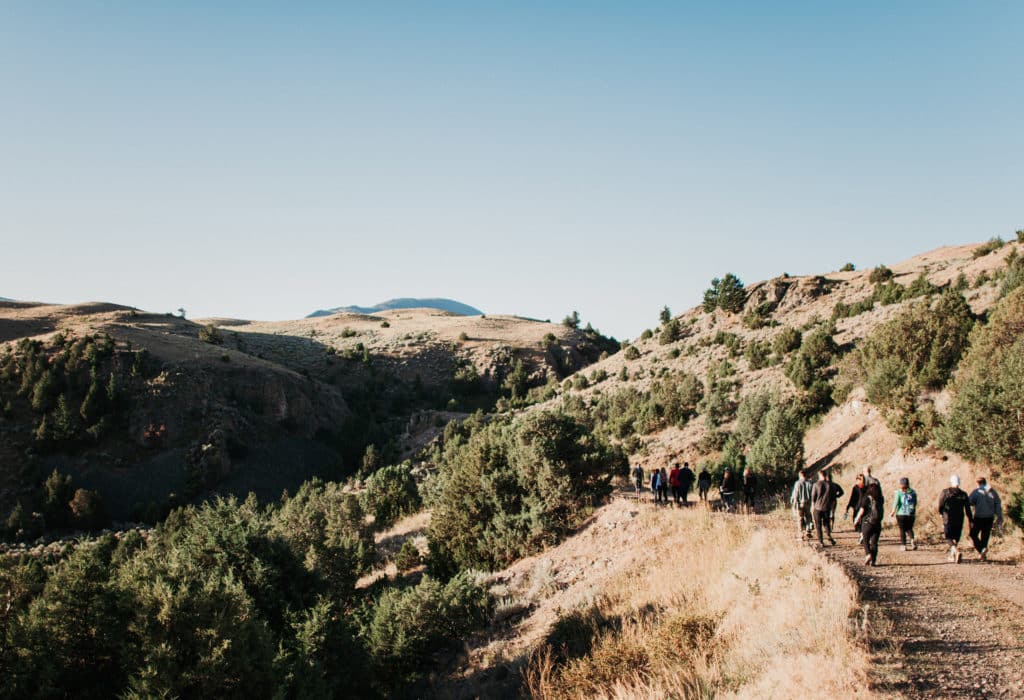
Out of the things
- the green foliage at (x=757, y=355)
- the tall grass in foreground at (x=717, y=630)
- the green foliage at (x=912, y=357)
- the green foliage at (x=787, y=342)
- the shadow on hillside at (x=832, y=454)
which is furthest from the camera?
the green foliage at (x=757, y=355)

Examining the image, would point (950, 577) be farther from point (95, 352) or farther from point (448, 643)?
point (95, 352)

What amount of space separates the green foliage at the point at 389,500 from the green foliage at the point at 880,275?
39491 millimetres

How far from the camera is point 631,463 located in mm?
30688

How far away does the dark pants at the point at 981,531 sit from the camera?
10383 millimetres

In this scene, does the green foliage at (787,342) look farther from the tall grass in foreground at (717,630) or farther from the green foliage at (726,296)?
the tall grass in foreground at (717,630)

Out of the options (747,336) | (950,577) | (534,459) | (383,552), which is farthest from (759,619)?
(747,336)

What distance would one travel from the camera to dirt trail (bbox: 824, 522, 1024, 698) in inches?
216

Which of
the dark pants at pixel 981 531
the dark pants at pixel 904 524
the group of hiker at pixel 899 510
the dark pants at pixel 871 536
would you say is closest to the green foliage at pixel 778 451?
the group of hiker at pixel 899 510

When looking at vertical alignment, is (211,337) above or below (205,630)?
above

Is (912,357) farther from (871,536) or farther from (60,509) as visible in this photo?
(60,509)

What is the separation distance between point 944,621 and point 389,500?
26.8 meters

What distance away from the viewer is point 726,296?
2095 inches

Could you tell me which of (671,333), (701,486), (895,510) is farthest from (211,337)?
(895,510)

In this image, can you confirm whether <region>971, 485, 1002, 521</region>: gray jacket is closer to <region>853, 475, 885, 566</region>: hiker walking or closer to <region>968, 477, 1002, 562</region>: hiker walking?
<region>968, 477, 1002, 562</region>: hiker walking
